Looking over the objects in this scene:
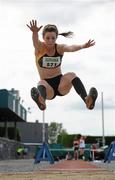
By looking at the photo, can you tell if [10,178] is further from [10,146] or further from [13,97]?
[13,97]

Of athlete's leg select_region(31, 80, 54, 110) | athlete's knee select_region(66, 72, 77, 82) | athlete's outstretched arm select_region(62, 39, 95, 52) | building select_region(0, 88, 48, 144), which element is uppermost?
building select_region(0, 88, 48, 144)

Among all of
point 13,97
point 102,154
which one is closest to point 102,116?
point 102,154

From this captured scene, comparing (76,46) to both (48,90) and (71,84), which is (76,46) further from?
(48,90)

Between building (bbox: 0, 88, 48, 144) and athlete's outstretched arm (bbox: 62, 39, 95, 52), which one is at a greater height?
building (bbox: 0, 88, 48, 144)

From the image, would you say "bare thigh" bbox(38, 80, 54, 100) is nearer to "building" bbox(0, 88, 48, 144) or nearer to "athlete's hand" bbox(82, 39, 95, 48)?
"athlete's hand" bbox(82, 39, 95, 48)

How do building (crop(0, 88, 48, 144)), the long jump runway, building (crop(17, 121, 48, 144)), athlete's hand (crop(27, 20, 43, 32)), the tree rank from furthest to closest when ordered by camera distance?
1. the tree
2. building (crop(17, 121, 48, 144))
3. building (crop(0, 88, 48, 144))
4. athlete's hand (crop(27, 20, 43, 32))
5. the long jump runway

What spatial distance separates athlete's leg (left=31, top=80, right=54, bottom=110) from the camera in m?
16.0

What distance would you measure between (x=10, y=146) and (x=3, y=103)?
348 centimetres

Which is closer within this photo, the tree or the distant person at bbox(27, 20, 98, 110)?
the distant person at bbox(27, 20, 98, 110)

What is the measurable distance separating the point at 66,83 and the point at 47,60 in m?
0.87

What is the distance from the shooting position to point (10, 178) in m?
10.9

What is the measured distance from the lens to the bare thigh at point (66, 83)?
1598 centimetres

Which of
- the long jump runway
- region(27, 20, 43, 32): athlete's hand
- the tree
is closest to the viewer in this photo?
the long jump runway

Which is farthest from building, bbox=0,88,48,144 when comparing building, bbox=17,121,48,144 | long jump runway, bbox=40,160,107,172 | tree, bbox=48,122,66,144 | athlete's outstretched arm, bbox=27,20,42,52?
tree, bbox=48,122,66,144
